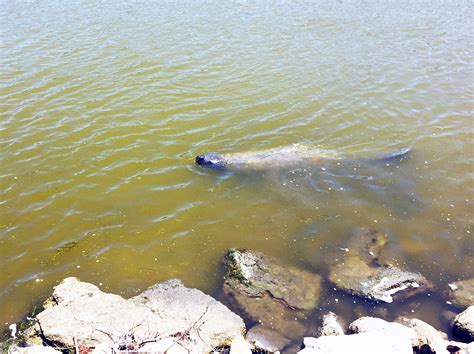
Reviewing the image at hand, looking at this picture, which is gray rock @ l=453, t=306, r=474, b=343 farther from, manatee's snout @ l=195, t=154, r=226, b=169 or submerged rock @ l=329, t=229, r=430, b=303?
manatee's snout @ l=195, t=154, r=226, b=169

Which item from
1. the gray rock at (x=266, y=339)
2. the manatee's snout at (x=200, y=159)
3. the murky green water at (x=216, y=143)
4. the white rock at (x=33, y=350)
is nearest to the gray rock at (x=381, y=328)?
the murky green water at (x=216, y=143)

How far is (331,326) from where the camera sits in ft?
18.3

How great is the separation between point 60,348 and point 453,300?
5705mm

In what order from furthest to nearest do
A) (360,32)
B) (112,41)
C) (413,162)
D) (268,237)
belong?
(360,32) → (112,41) → (413,162) → (268,237)

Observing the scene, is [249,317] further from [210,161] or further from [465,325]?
[210,161]

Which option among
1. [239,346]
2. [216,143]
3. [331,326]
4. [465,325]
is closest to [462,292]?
[465,325]

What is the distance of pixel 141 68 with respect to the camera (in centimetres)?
1405

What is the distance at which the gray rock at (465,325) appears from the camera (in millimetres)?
5324

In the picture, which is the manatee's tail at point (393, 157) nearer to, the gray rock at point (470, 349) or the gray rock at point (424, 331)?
the gray rock at point (424, 331)

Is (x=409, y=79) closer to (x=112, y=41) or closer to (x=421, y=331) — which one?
(x=421, y=331)

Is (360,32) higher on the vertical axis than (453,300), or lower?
higher

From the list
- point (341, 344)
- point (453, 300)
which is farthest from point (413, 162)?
point (341, 344)

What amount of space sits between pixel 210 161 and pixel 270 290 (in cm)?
379

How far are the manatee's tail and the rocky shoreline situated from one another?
10.1 ft
